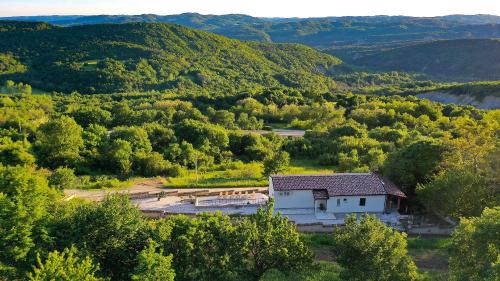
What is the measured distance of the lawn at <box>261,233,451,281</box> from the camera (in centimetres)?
2106

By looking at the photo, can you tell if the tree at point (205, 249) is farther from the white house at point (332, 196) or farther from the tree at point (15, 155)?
the tree at point (15, 155)

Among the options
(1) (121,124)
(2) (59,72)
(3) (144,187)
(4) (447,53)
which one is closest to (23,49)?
(2) (59,72)

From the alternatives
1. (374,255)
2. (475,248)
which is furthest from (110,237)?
(475,248)

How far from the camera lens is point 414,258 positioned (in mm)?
23875

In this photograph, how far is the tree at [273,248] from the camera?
→ 748 inches

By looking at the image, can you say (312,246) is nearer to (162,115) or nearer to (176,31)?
(162,115)

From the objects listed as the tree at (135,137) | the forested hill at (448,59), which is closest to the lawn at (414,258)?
the tree at (135,137)

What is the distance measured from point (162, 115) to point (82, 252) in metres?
46.0

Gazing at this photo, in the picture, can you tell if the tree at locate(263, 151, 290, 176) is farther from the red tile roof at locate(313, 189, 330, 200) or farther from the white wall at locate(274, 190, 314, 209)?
the red tile roof at locate(313, 189, 330, 200)

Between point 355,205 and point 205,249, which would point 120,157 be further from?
point 205,249

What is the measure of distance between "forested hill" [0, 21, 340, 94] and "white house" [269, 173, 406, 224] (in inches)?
2713

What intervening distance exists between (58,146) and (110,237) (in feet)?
79.2

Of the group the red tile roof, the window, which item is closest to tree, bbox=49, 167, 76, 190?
the red tile roof

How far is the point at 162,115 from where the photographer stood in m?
62.2
